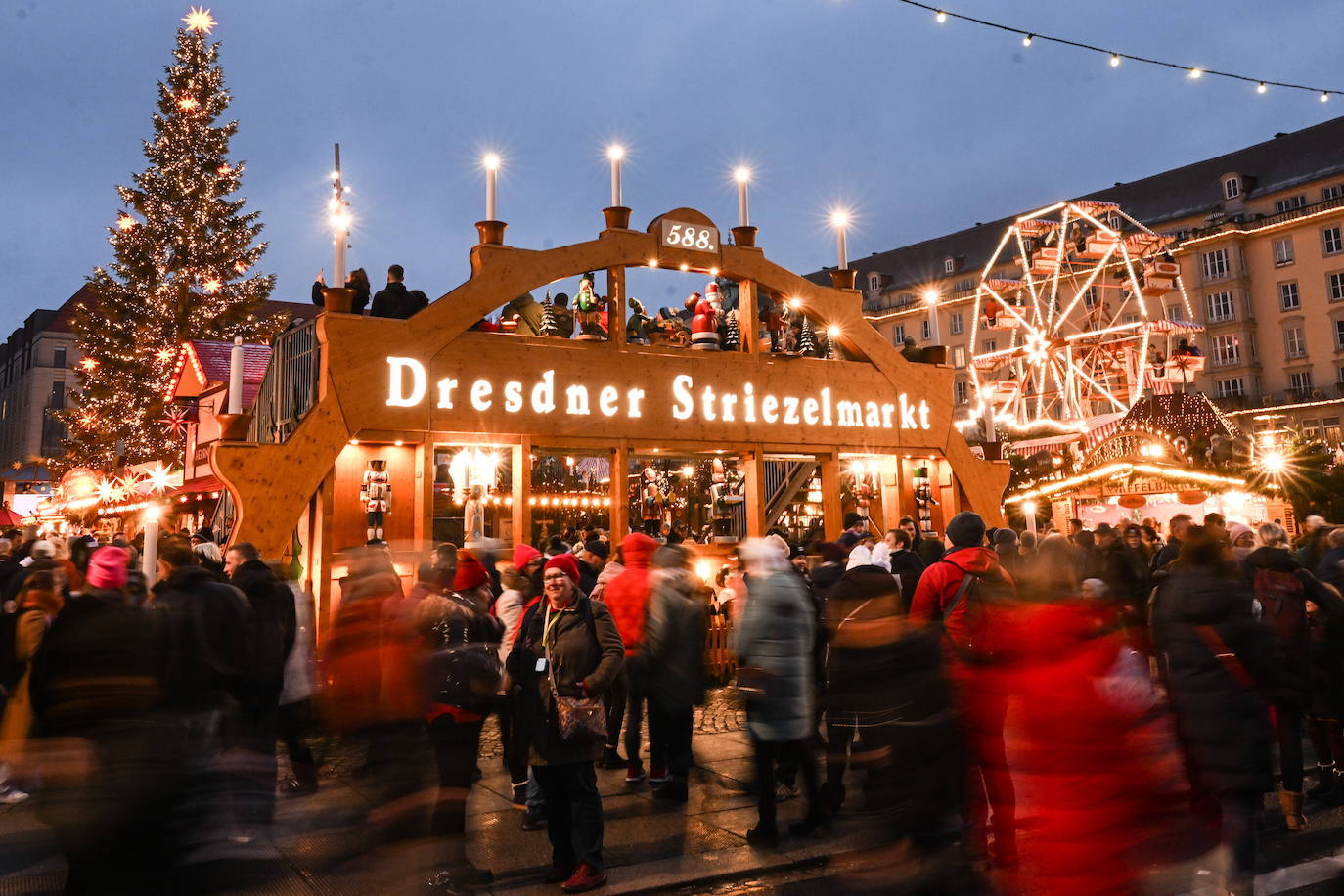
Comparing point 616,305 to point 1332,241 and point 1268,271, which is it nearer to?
point 1332,241

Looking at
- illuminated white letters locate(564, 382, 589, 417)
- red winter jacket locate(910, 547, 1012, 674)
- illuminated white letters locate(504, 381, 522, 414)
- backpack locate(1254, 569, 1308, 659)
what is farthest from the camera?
illuminated white letters locate(564, 382, 589, 417)

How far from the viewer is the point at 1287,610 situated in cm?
604

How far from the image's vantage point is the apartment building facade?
51.8 metres

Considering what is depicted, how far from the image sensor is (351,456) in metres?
11.5

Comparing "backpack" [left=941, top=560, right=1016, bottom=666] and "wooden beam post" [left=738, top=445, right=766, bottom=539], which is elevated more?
"wooden beam post" [left=738, top=445, right=766, bottom=539]

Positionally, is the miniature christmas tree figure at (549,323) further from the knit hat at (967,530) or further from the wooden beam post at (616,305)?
the knit hat at (967,530)

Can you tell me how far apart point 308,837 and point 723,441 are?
805 cm

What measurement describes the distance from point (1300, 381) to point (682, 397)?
54.5 meters

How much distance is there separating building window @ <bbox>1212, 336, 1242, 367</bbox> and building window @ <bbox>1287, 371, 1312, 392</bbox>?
9.64ft

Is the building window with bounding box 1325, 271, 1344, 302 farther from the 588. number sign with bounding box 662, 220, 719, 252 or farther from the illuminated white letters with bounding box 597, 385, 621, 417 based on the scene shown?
the illuminated white letters with bounding box 597, 385, 621, 417

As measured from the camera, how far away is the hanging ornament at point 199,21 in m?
27.5

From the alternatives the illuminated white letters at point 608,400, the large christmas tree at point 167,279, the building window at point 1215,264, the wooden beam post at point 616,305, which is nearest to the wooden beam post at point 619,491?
the illuminated white letters at point 608,400

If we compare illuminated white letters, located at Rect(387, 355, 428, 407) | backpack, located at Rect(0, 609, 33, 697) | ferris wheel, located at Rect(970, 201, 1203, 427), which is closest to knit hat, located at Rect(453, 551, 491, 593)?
backpack, located at Rect(0, 609, 33, 697)

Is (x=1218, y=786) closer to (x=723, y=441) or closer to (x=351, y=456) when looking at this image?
(x=723, y=441)
